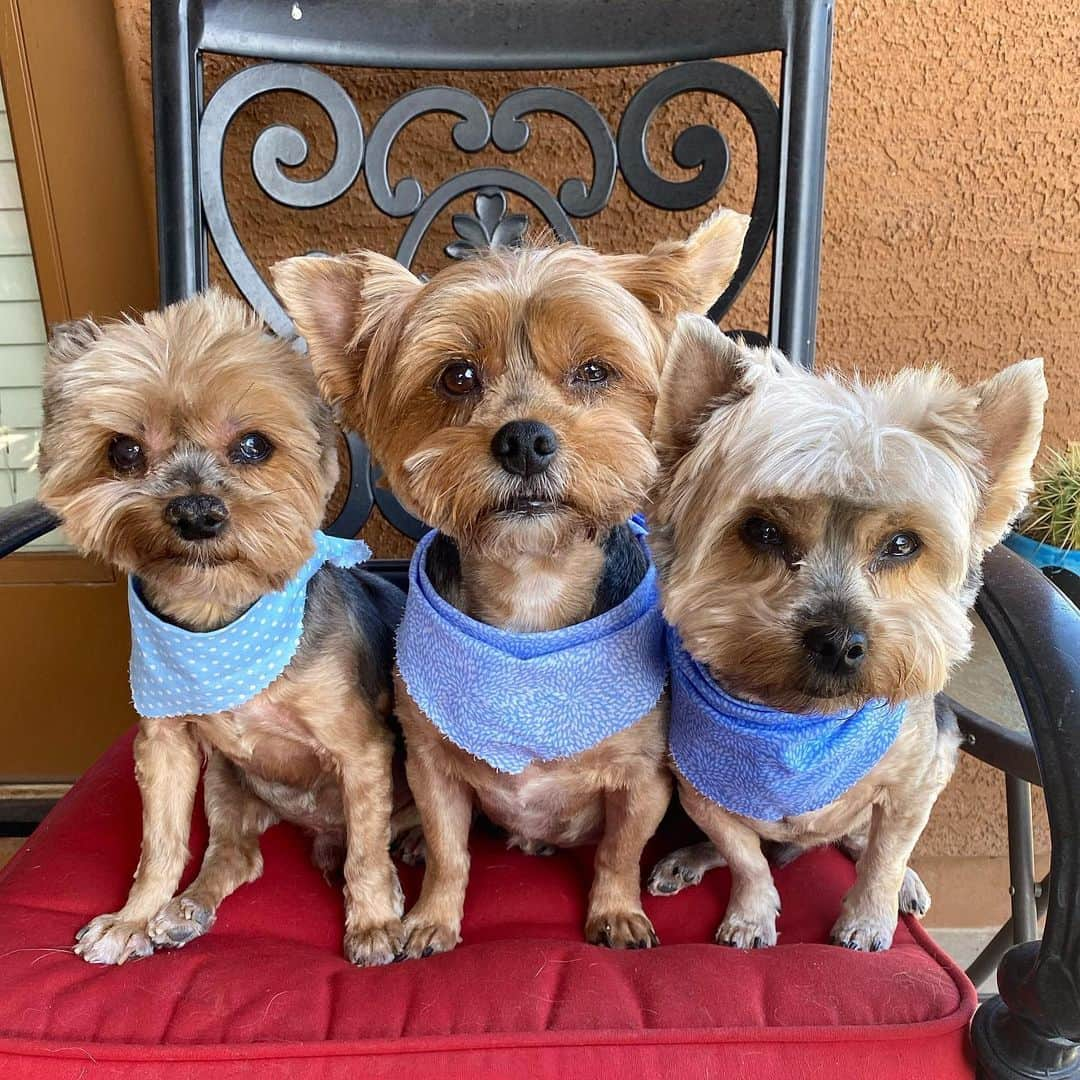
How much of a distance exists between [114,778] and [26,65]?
5.48 feet

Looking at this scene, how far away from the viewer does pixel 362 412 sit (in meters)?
1.41

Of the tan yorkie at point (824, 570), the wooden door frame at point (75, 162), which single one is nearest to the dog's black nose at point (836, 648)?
the tan yorkie at point (824, 570)

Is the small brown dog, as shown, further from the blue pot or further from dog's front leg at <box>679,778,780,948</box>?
the blue pot

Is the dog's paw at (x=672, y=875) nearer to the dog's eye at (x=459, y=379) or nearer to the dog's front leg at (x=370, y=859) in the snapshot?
the dog's front leg at (x=370, y=859)

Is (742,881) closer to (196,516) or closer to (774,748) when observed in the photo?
(774,748)

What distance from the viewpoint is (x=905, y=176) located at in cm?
200

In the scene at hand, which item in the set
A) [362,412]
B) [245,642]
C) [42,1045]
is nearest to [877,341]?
[362,412]

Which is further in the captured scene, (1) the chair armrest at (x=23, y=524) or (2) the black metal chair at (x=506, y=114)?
(2) the black metal chair at (x=506, y=114)

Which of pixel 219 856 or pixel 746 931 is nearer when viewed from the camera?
pixel 746 931

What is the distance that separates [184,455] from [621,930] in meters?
0.98

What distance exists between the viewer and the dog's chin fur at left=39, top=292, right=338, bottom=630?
1.32 meters

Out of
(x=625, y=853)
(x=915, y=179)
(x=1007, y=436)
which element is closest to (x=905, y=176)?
(x=915, y=179)

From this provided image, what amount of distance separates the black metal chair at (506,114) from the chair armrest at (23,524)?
561mm

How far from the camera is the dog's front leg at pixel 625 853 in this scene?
137cm
